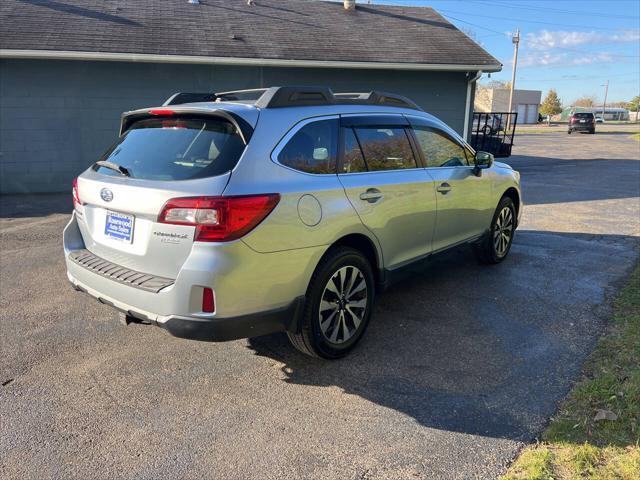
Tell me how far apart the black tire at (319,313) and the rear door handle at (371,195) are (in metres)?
0.40

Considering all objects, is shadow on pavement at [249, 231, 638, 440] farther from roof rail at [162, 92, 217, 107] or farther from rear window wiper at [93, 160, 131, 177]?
roof rail at [162, 92, 217, 107]

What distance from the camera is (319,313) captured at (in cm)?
354

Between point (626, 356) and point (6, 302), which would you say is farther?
point (6, 302)

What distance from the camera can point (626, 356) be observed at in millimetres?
3734

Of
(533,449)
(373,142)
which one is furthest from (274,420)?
(373,142)

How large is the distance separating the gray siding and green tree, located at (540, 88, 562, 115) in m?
93.7

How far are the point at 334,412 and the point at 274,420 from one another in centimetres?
38

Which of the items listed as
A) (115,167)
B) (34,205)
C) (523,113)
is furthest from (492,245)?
(523,113)

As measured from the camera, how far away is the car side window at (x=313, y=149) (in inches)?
133

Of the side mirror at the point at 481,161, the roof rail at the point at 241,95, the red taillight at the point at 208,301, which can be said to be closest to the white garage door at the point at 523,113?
the side mirror at the point at 481,161

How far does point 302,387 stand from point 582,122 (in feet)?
153

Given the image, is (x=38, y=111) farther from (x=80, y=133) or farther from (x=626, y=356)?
(x=626, y=356)

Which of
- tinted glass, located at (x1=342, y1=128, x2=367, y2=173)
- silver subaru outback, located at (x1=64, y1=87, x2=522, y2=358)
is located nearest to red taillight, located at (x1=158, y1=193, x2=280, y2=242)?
silver subaru outback, located at (x1=64, y1=87, x2=522, y2=358)

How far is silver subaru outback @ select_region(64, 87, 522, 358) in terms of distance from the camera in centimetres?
296
